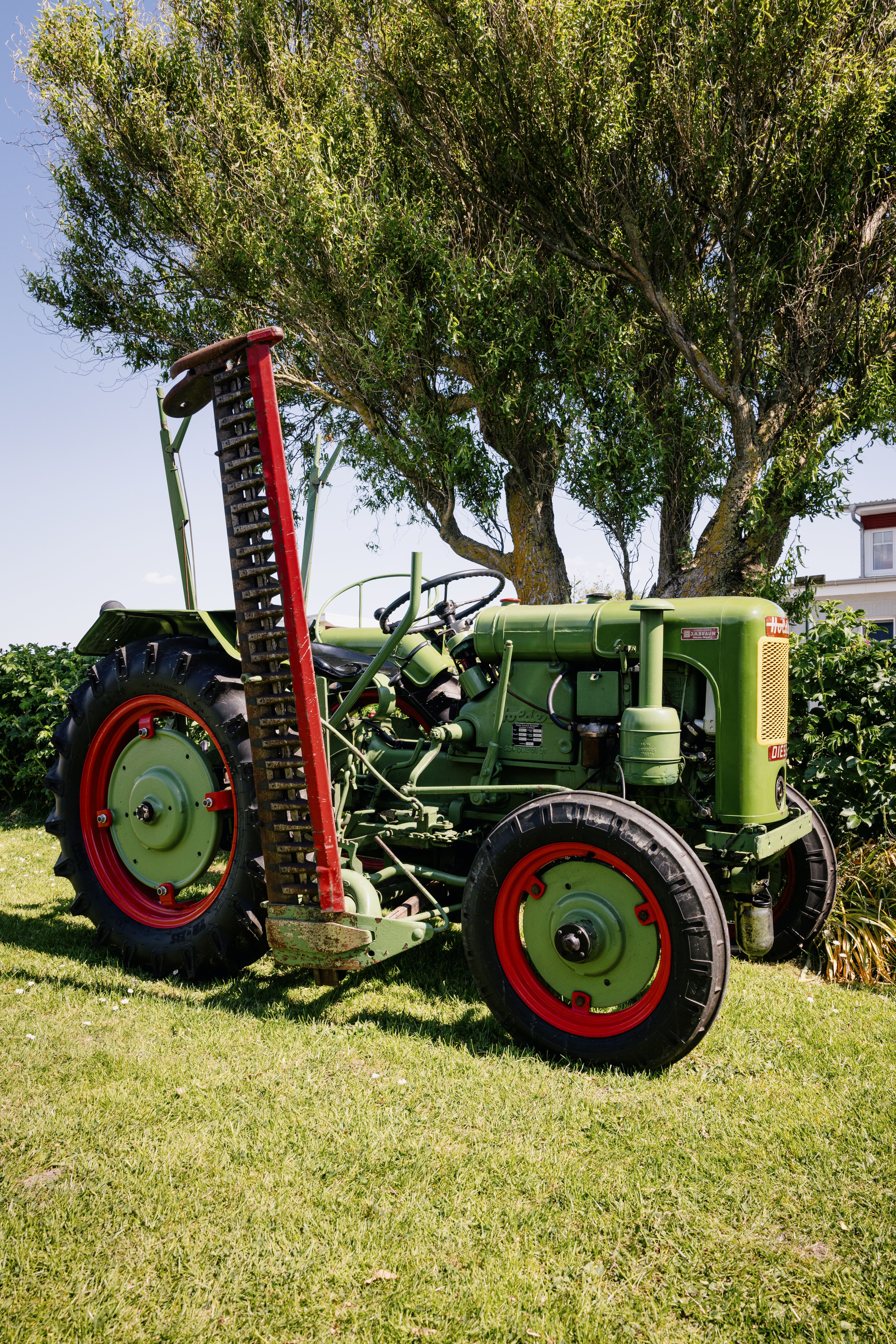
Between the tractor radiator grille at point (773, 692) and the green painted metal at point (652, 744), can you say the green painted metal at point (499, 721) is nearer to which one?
the green painted metal at point (652, 744)

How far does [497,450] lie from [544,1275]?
9093mm

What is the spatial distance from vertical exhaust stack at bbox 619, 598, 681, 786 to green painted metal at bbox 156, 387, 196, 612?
6.59 ft

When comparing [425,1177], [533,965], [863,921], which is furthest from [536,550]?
[425,1177]

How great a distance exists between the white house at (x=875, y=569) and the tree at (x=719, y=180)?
1007 cm

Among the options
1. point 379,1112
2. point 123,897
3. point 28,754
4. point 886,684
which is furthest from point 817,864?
point 28,754

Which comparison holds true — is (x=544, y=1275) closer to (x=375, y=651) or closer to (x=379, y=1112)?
(x=379, y=1112)

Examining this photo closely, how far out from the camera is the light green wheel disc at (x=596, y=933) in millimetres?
2961

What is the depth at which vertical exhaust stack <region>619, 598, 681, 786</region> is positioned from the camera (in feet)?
10.4

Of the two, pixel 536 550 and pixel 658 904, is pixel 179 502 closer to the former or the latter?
pixel 658 904

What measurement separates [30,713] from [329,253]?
5496mm

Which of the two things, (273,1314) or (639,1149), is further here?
(639,1149)

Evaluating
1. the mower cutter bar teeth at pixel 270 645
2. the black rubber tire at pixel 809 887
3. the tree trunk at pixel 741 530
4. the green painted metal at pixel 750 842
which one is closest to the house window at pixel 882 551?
the tree trunk at pixel 741 530

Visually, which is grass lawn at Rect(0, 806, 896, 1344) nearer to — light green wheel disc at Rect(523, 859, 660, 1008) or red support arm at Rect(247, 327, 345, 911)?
light green wheel disc at Rect(523, 859, 660, 1008)

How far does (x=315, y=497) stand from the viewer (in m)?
3.83
